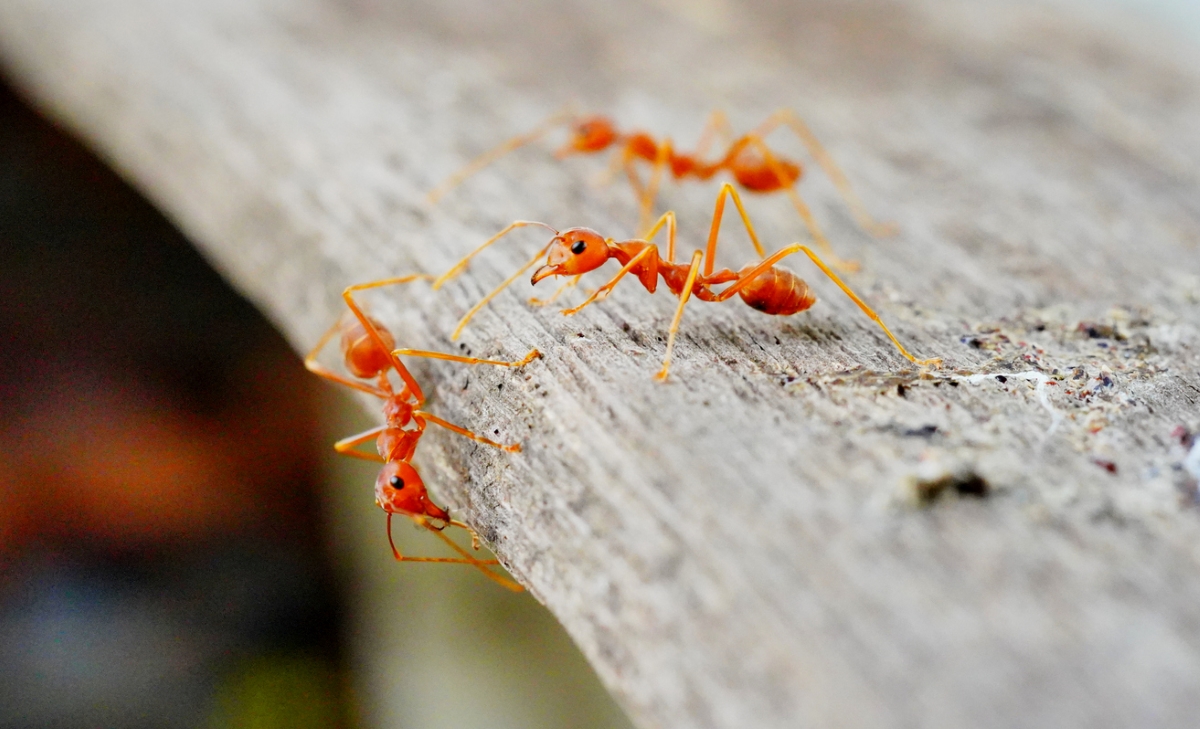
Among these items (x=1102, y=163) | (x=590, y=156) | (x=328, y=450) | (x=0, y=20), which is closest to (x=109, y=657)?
(x=328, y=450)

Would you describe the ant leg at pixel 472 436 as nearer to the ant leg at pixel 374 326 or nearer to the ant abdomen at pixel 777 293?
the ant leg at pixel 374 326

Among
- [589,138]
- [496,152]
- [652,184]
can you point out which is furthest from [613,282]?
[589,138]

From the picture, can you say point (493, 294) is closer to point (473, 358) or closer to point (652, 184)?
point (473, 358)

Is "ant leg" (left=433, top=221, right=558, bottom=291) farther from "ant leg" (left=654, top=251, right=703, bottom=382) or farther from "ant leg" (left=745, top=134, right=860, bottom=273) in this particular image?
"ant leg" (left=745, top=134, right=860, bottom=273)

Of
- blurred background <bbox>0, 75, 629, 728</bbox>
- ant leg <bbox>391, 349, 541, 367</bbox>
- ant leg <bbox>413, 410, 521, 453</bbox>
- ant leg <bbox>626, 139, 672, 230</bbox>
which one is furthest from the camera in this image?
blurred background <bbox>0, 75, 629, 728</bbox>

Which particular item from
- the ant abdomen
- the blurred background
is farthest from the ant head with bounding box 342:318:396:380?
the blurred background

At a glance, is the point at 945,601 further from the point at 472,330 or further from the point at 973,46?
the point at 973,46

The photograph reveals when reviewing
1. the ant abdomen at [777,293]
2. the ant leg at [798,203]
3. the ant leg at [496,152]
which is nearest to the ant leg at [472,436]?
the ant abdomen at [777,293]
